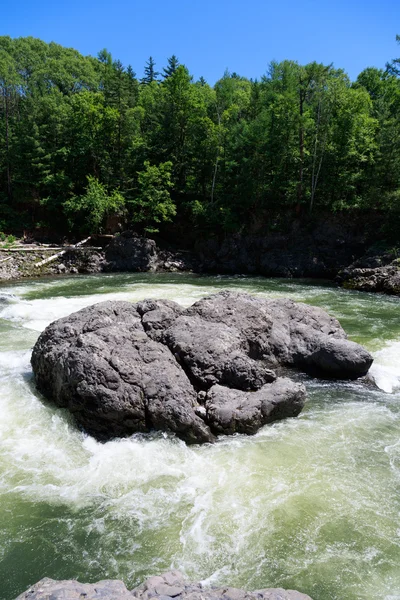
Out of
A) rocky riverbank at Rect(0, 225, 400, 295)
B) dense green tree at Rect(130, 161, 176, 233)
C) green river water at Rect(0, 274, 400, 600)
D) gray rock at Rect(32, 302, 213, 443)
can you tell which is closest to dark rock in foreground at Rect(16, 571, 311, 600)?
green river water at Rect(0, 274, 400, 600)

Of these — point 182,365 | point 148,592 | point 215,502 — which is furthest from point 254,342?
point 148,592

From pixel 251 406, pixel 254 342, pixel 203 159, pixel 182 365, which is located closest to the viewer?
pixel 251 406

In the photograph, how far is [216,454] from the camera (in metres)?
6.88

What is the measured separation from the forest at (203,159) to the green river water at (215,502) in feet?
82.0

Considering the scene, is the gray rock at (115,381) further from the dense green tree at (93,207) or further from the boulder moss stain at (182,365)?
the dense green tree at (93,207)

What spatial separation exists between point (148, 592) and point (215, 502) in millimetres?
2486

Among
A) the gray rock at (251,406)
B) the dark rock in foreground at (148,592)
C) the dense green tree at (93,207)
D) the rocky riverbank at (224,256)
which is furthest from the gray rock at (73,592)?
the dense green tree at (93,207)

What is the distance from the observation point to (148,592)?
3350 millimetres

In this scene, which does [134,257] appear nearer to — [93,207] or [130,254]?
[130,254]

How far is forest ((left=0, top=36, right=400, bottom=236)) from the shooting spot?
30719 millimetres

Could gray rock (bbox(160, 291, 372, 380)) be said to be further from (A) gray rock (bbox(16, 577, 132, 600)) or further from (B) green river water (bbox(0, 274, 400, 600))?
(A) gray rock (bbox(16, 577, 132, 600))

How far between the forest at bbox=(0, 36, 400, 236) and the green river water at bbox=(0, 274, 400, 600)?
82.0 feet

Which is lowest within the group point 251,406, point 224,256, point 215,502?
point 215,502

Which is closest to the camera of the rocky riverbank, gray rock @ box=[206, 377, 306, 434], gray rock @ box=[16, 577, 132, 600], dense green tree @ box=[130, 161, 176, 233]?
gray rock @ box=[16, 577, 132, 600]
